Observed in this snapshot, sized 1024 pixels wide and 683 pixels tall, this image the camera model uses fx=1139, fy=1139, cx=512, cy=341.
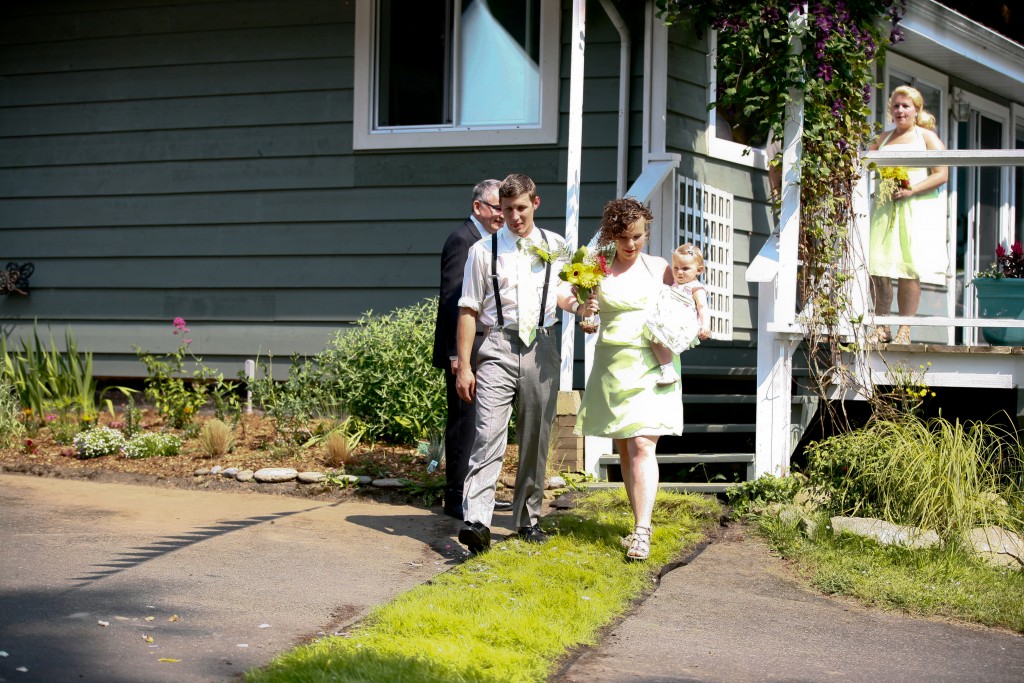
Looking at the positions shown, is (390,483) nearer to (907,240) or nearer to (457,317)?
(457,317)

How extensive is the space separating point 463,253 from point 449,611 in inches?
90.2

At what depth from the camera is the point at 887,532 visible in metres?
5.88

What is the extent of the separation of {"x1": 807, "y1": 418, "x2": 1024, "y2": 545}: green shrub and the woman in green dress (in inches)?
53.0

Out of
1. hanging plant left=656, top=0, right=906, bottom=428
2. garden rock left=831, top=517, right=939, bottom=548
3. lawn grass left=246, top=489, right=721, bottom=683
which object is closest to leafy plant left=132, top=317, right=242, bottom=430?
lawn grass left=246, top=489, right=721, bottom=683

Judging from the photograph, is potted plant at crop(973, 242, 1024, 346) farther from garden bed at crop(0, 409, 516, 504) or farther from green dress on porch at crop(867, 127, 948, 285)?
garden bed at crop(0, 409, 516, 504)

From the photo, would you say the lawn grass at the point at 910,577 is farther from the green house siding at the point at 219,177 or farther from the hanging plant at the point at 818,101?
the green house siding at the point at 219,177

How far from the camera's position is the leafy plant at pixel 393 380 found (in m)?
7.66

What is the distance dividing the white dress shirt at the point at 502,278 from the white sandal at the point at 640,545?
1120mm

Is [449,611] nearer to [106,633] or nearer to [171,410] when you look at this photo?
[106,633]

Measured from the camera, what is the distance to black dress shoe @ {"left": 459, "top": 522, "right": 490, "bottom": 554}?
516 centimetres

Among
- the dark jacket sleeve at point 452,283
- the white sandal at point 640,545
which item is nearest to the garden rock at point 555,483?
the dark jacket sleeve at point 452,283

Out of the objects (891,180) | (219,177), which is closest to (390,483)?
(891,180)

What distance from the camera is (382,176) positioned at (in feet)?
29.7

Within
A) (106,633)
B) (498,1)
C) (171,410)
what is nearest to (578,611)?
(106,633)
